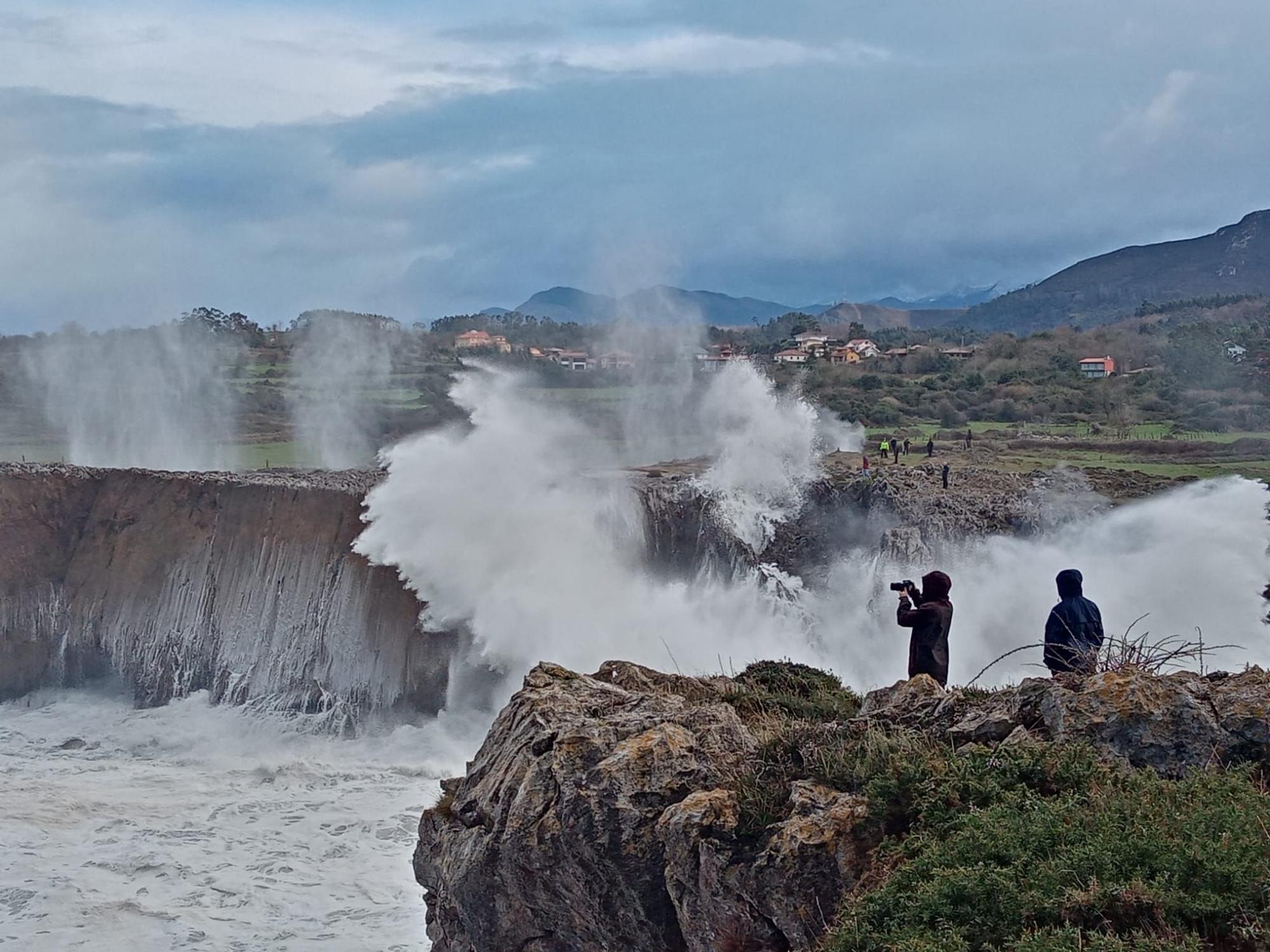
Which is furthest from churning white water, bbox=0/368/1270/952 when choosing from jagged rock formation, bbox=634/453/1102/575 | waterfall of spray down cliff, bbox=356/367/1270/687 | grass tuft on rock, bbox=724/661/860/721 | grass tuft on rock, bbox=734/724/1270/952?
grass tuft on rock, bbox=734/724/1270/952

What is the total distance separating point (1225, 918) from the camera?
3771mm

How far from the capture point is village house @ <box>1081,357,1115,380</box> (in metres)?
54.7

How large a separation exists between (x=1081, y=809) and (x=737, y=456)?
68.1ft

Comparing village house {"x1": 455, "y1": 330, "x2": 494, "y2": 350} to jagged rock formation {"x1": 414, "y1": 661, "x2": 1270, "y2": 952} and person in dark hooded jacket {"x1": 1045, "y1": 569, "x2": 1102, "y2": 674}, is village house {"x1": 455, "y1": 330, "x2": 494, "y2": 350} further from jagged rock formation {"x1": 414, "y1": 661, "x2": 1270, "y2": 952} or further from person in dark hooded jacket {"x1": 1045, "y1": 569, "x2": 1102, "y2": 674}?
person in dark hooded jacket {"x1": 1045, "y1": 569, "x2": 1102, "y2": 674}

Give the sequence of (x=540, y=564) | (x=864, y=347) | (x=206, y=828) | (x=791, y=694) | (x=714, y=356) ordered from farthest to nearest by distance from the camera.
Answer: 1. (x=864, y=347)
2. (x=714, y=356)
3. (x=540, y=564)
4. (x=206, y=828)
5. (x=791, y=694)

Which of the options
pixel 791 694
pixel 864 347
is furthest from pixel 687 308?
pixel 791 694

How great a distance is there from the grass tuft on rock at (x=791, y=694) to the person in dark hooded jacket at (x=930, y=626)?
0.60 metres

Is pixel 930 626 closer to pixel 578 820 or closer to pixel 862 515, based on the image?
pixel 578 820

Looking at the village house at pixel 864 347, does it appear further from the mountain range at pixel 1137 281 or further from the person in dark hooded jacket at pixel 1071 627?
the person in dark hooded jacket at pixel 1071 627

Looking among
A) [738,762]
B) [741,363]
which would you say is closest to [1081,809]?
[738,762]

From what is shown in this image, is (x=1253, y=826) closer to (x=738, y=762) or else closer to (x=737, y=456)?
(x=738, y=762)

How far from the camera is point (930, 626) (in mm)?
7996

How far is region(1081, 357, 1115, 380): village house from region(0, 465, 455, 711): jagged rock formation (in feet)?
135

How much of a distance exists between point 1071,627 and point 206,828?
1148 centimetres
